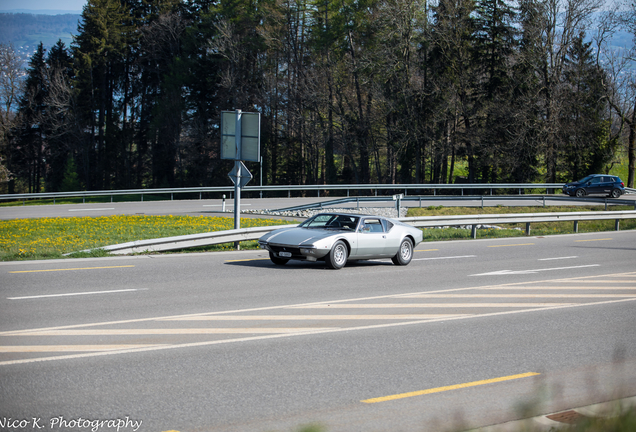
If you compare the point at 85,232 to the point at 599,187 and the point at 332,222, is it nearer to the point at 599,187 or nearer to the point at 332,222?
the point at 332,222

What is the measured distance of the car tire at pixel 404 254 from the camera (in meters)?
14.7

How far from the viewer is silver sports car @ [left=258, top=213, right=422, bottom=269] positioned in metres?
13.0

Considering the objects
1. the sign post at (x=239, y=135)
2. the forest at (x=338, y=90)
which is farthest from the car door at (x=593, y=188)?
the sign post at (x=239, y=135)

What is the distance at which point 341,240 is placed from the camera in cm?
1342

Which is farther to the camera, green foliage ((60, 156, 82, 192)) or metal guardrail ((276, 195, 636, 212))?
green foliage ((60, 156, 82, 192))

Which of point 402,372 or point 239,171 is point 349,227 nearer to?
point 239,171

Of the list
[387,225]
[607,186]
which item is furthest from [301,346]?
[607,186]

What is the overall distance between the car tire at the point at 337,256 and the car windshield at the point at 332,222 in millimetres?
614

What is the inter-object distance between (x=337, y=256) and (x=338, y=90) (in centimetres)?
3909

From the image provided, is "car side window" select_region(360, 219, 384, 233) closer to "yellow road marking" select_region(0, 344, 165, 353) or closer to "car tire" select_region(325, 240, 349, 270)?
"car tire" select_region(325, 240, 349, 270)

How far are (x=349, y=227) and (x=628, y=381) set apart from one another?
8.59 meters

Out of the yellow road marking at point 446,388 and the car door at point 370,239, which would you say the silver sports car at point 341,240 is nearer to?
the car door at point 370,239

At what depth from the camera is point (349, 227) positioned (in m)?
14.0

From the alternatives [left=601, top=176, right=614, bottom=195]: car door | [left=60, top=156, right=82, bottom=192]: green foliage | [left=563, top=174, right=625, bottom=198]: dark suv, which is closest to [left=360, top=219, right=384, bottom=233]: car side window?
[left=563, top=174, right=625, bottom=198]: dark suv
